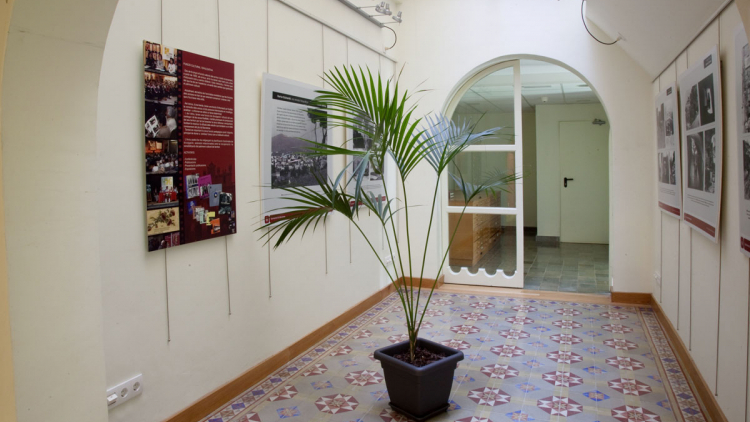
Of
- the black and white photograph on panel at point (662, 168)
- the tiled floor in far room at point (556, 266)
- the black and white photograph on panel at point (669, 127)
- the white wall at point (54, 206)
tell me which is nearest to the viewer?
the white wall at point (54, 206)

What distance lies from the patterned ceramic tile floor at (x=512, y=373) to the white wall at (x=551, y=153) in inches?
188

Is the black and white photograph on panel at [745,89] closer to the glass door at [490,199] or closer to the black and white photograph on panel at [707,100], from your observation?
the black and white photograph on panel at [707,100]

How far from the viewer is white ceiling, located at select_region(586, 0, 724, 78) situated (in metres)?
2.93

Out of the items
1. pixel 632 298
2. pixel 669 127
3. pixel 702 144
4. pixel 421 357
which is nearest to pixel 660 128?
pixel 669 127

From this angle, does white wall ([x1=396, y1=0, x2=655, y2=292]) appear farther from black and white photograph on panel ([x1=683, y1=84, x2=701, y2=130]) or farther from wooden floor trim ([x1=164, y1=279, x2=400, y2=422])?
black and white photograph on panel ([x1=683, y1=84, x2=701, y2=130])

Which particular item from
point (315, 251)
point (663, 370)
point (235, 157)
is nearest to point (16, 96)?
point (235, 157)

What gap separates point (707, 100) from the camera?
2809 millimetres

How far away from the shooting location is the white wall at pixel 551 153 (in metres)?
9.47

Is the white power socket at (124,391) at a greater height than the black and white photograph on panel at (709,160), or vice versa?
the black and white photograph on panel at (709,160)

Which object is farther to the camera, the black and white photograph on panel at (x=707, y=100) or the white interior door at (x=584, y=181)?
the white interior door at (x=584, y=181)

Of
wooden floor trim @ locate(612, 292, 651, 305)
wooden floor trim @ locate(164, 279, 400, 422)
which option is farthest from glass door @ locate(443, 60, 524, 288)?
wooden floor trim @ locate(164, 279, 400, 422)

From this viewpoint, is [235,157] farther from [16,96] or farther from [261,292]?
[16,96]

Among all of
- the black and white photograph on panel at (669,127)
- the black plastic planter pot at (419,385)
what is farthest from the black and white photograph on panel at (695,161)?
the black plastic planter pot at (419,385)

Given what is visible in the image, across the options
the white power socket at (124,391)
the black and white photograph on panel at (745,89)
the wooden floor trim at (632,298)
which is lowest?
the wooden floor trim at (632,298)
